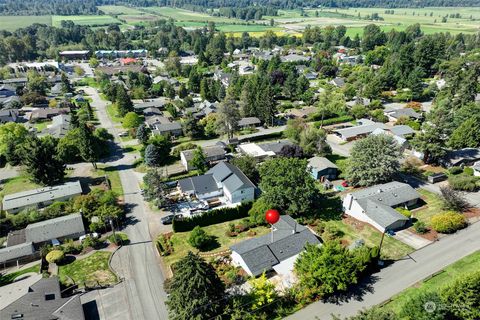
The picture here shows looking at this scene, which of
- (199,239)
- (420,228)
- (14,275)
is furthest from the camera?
(420,228)

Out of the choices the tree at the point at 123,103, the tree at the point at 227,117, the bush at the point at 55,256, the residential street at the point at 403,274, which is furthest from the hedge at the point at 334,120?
the bush at the point at 55,256

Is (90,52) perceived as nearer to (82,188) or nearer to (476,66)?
(82,188)

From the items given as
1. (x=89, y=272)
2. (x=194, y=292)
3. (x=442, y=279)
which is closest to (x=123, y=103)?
(x=89, y=272)

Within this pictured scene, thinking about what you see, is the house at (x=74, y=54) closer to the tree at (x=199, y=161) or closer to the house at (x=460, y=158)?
the tree at (x=199, y=161)

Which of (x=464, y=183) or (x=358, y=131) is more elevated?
(x=464, y=183)

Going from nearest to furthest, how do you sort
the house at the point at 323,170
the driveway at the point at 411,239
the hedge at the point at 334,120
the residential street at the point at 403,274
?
the residential street at the point at 403,274
the driveway at the point at 411,239
the house at the point at 323,170
the hedge at the point at 334,120

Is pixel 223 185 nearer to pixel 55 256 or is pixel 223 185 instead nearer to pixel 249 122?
pixel 55 256

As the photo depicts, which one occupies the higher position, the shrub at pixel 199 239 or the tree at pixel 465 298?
the tree at pixel 465 298
